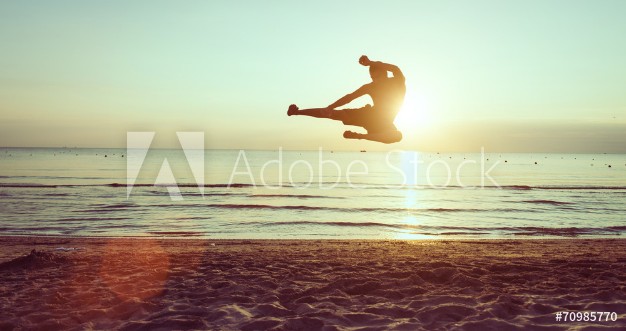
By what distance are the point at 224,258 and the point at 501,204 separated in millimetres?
26686

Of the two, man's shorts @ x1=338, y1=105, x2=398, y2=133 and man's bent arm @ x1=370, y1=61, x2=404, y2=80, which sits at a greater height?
man's bent arm @ x1=370, y1=61, x2=404, y2=80

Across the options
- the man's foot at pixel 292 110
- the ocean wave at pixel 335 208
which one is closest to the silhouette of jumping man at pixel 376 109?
the man's foot at pixel 292 110

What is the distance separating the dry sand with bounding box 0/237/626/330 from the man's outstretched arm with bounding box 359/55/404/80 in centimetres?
394

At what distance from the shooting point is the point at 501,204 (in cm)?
3466

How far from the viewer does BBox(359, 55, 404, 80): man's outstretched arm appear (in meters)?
8.58

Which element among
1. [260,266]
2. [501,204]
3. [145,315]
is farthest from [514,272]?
[501,204]

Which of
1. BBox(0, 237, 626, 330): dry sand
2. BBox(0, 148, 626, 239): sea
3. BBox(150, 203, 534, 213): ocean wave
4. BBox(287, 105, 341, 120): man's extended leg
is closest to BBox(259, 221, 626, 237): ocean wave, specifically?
BBox(0, 148, 626, 239): sea

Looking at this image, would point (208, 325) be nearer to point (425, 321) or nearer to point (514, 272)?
point (425, 321)

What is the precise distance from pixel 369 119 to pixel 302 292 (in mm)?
3422

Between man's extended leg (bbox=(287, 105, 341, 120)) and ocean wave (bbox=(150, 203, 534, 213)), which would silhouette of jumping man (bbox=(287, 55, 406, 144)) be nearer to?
man's extended leg (bbox=(287, 105, 341, 120))

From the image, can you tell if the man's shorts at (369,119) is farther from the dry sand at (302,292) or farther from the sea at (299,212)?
the sea at (299,212)

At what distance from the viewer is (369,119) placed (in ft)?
31.0

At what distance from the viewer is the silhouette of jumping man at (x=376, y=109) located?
894 centimetres

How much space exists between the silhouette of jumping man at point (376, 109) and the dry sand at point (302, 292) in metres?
2.89
